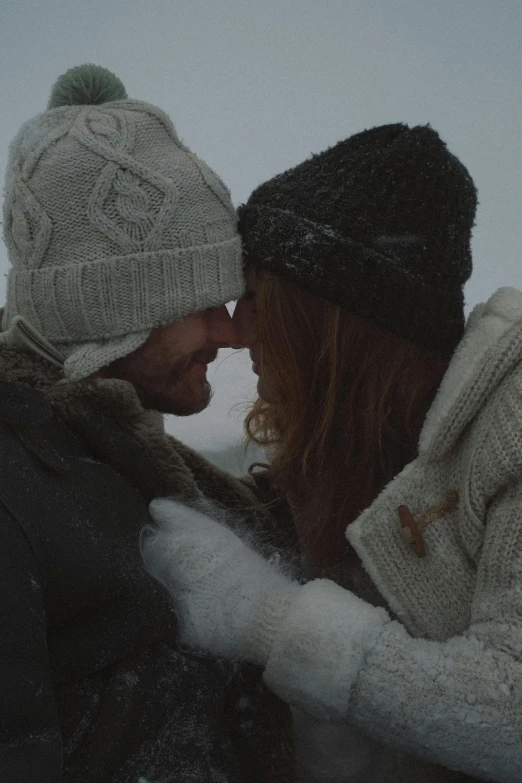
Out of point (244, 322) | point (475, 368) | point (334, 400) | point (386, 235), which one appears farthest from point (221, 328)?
point (475, 368)

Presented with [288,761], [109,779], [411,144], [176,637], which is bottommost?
[288,761]

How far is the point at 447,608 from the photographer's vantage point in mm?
1248

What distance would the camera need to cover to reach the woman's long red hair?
1445 mm

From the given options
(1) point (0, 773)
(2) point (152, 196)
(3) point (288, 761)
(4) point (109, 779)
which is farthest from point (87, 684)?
(2) point (152, 196)

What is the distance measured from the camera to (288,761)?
1.34 m

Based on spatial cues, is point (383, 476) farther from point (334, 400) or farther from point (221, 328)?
point (221, 328)

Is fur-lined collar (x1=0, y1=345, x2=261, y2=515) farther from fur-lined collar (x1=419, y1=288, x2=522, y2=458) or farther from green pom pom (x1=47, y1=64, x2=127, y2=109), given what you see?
green pom pom (x1=47, y1=64, x2=127, y2=109)

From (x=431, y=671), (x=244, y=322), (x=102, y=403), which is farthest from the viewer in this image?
(x=244, y=322)

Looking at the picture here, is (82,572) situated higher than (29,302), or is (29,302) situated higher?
(29,302)

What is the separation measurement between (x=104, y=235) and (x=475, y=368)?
0.72m

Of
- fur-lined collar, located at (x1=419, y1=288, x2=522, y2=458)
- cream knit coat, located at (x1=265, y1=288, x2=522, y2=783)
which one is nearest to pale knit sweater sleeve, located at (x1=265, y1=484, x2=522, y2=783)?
cream knit coat, located at (x1=265, y1=288, x2=522, y2=783)

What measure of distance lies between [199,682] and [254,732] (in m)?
0.20

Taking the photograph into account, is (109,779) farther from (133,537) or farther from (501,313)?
(501,313)

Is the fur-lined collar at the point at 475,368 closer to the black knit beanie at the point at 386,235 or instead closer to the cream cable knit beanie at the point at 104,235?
the black knit beanie at the point at 386,235
